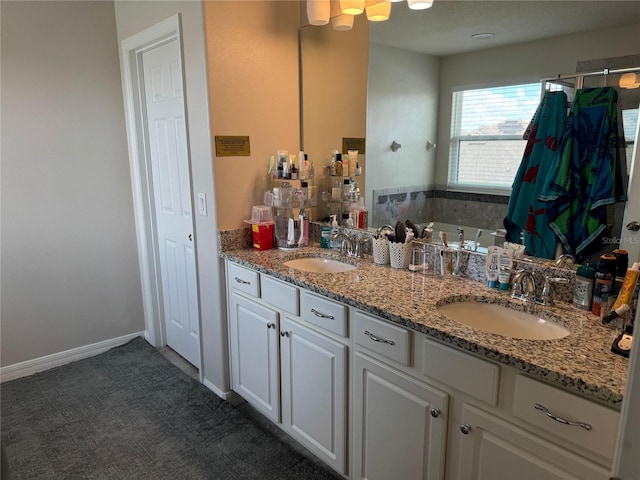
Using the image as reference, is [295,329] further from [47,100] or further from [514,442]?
[47,100]

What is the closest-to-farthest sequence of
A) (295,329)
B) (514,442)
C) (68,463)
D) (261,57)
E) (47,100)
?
(514,442)
(295,329)
(68,463)
(261,57)
(47,100)

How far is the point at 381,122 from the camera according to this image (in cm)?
233

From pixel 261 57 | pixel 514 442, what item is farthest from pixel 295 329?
pixel 261 57

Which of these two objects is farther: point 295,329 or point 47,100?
point 47,100

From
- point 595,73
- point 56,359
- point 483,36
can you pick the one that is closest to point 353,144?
point 483,36

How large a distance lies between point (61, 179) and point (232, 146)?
1.32 metres

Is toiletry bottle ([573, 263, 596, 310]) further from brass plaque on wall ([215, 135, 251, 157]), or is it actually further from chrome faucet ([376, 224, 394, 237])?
brass plaque on wall ([215, 135, 251, 157])

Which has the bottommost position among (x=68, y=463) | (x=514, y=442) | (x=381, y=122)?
(x=68, y=463)

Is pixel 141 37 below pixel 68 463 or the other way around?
the other way around

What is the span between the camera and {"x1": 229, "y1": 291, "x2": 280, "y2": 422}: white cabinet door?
2.23 meters

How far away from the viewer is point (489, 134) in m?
1.89

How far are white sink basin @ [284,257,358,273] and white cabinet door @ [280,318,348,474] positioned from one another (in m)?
0.38

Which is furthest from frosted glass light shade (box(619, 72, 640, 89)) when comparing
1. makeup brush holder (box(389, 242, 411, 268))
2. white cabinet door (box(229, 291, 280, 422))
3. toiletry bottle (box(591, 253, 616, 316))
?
white cabinet door (box(229, 291, 280, 422))

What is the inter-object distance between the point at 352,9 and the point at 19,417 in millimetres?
2827
